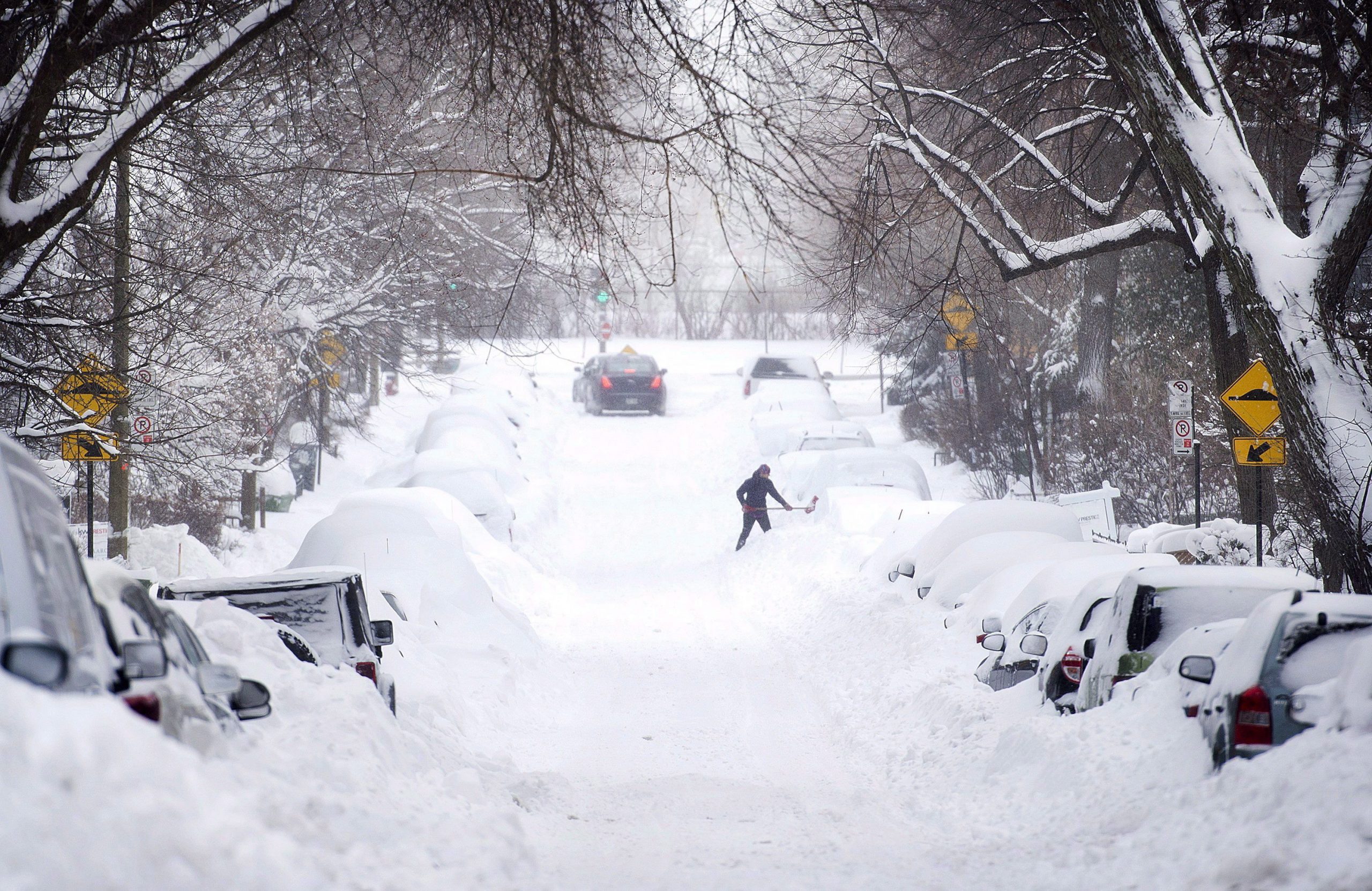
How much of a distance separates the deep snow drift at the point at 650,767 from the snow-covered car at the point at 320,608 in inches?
23.4

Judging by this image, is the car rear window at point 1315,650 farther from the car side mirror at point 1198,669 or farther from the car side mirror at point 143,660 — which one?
the car side mirror at point 143,660

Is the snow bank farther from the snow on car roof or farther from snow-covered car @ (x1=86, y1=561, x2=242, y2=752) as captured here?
snow-covered car @ (x1=86, y1=561, x2=242, y2=752)

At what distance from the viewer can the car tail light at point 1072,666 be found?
855 cm

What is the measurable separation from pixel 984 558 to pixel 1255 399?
3.18 m

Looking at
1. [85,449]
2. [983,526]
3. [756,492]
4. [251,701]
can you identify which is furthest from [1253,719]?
[756,492]

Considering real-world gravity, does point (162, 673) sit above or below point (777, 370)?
below

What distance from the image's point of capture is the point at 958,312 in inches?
571

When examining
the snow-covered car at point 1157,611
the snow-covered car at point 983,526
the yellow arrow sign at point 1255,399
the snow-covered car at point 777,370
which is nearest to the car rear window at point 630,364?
the snow-covered car at point 777,370

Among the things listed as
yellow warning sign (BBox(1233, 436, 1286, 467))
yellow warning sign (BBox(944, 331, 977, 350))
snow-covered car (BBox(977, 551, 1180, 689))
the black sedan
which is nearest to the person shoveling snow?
yellow warning sign (BBox(944, 331, 977, 350))

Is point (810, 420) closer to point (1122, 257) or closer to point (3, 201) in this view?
point (1122, 257)

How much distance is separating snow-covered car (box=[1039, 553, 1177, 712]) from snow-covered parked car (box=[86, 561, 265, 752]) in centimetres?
566

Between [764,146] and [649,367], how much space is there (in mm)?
33572

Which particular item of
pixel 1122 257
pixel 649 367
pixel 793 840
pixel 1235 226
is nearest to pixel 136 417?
pixel 793 840

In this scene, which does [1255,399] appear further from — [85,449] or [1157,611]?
[85,449]
